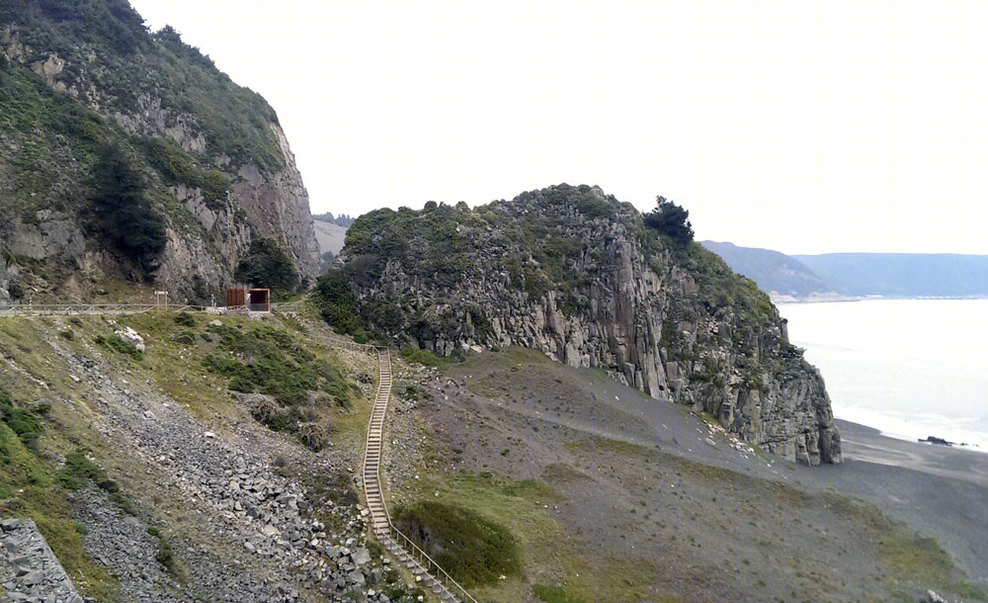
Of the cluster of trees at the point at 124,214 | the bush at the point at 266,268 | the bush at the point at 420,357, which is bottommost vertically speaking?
the bush at the point at 420,357

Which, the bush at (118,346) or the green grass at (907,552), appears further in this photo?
the green grass at (907,552)

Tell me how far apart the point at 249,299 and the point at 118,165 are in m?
14.0

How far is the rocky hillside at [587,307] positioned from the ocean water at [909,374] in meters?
30.3

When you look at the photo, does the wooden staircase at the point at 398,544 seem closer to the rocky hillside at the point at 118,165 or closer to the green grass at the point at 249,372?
the green grass at the point at 249,372

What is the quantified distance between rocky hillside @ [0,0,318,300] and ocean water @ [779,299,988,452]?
87114 millimetres

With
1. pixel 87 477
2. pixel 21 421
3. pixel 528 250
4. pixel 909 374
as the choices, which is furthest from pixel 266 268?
pixel 909 374

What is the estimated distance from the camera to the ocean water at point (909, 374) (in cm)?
8088

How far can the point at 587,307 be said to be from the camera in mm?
58500

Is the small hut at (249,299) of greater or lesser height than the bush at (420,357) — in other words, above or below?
above

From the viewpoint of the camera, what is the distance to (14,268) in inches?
1377

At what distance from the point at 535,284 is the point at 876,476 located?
37707 millimetres

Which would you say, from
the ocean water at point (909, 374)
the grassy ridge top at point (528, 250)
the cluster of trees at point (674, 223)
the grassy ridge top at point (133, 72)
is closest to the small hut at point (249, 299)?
the grassy ridge top at point (528, 250)

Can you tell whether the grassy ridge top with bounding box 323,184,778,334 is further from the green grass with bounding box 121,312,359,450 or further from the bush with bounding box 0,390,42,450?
the bush with bounding box 0,390,42,450

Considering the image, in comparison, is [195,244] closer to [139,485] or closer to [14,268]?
[14,268]
